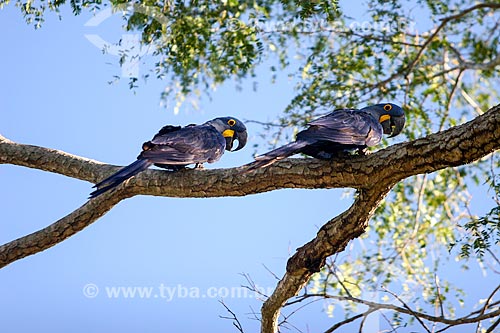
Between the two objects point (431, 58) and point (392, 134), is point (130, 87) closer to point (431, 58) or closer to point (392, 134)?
point (392, 134)

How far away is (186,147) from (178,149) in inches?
1.4

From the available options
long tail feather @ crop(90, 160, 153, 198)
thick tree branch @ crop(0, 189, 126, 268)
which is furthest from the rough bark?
long tail feather @ crop(90, 160, 153, 198)

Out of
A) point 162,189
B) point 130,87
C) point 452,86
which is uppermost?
point 452,86

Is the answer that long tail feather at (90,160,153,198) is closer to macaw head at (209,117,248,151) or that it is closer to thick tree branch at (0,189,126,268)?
thick tree branch at (0,189,126,268)

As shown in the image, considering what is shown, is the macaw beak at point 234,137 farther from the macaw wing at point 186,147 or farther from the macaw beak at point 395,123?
the macaw beak at point 395,123

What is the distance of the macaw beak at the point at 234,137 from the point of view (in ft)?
10.1

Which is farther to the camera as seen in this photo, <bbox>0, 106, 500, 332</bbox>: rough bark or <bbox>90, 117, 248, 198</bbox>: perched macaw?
<bbox>90, 117, 248, 198</bbox>: perched macaw

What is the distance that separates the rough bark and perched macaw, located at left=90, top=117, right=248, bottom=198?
3.6 inches

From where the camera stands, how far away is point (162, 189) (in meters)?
2.79

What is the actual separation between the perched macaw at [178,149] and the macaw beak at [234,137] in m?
0.11

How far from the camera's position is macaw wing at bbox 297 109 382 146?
2418mm

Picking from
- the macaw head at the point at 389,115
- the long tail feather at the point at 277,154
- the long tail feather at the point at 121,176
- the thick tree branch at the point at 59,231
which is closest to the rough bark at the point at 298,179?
the thick tree branch at the point at 59,231

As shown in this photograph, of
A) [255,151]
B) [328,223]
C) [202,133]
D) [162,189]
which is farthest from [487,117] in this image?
[255,151]

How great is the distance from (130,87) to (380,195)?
204 centimetres
